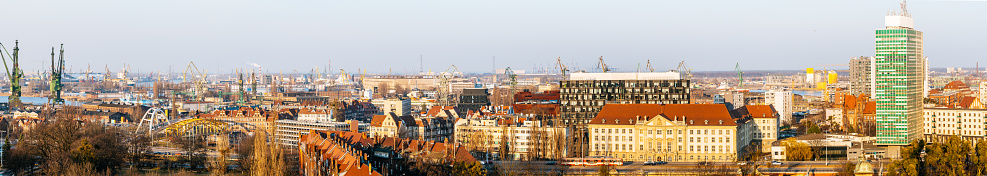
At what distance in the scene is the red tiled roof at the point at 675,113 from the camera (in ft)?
136

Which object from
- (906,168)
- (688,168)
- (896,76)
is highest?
(896,76)

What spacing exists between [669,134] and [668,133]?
52mm

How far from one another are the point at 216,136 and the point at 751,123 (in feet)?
86.5

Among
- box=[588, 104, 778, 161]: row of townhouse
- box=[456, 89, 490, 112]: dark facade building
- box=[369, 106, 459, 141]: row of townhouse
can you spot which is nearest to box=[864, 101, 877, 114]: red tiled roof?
box=[588, 104, 778, 161]: row of townhouse

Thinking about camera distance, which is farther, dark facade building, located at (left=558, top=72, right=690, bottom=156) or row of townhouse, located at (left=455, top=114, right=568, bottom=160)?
dark facade building, located at (left=558, top=72, right=690, bottom=156)

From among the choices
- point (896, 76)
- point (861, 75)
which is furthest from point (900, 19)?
point (861, 75)

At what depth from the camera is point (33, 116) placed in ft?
234

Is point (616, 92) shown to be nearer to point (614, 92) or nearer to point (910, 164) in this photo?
point (614, 92)

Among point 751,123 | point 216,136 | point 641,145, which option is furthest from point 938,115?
point 216,136

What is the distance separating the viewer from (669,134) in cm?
4150

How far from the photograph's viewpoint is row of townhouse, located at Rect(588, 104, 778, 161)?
4100 cm

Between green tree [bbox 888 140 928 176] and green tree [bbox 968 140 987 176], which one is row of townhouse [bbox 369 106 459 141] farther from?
green tree [bbox 968 140 987 176]

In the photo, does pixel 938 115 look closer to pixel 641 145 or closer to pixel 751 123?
pixel 751 123

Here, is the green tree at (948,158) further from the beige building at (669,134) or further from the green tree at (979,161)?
the beige building at (669,134)
